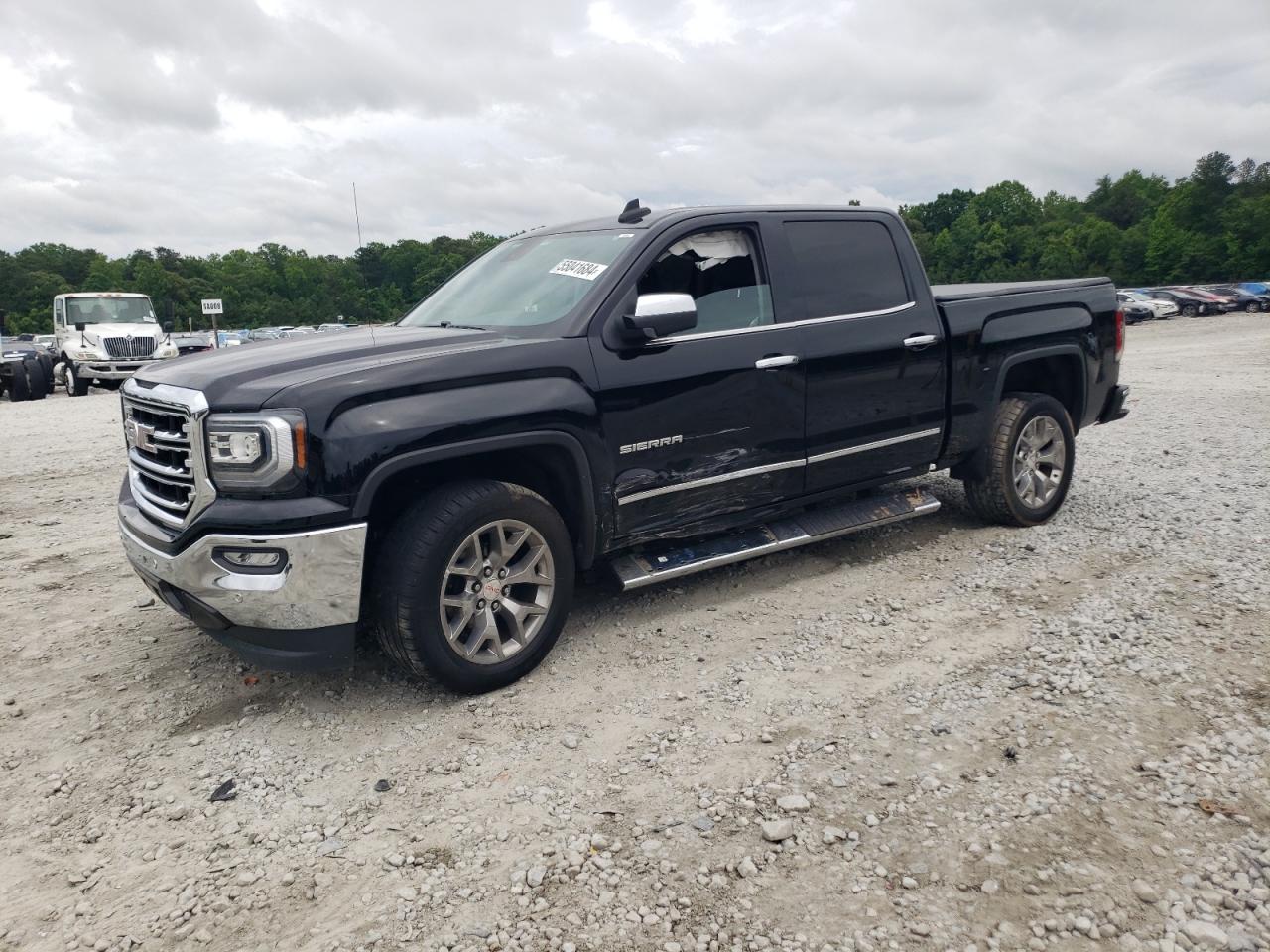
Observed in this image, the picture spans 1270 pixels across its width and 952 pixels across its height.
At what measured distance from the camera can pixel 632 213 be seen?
4512 millimetres

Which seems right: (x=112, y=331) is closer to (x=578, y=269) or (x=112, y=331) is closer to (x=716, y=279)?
(x=578, y=269)

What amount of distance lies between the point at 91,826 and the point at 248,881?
685 mm

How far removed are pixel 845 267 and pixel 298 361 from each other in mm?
2849

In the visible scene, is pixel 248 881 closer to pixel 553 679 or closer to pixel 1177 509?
pixel 553 679

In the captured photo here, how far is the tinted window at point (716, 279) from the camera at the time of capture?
13.8 feet

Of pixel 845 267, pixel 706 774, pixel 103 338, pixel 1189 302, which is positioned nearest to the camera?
pixel 706 774

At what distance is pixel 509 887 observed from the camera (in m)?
2.52

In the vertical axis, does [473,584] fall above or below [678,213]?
below

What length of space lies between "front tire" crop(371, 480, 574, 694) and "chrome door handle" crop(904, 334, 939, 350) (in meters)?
2.27

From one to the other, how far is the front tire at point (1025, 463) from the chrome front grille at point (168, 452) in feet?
14.0

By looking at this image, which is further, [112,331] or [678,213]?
[112,331]

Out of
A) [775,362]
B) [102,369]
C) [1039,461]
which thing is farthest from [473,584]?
[102,369]

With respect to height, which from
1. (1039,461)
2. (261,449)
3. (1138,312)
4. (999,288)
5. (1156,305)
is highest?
(999,288)

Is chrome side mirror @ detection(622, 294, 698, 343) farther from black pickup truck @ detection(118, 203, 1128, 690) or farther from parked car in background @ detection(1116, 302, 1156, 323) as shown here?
parked car in background @ detection(1116, 302, 1156, 323)
